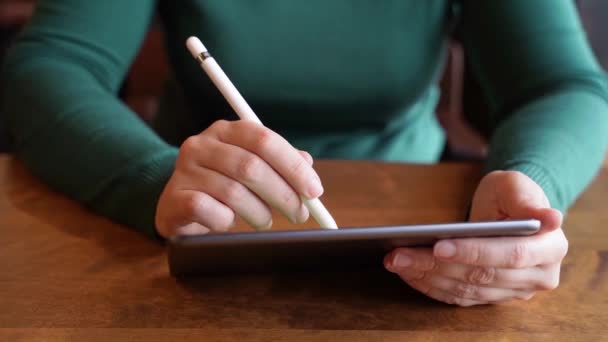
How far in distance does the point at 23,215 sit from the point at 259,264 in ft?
0.95

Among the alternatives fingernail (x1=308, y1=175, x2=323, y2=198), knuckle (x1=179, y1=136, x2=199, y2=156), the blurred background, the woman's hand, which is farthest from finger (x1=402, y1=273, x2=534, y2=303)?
the blurred background

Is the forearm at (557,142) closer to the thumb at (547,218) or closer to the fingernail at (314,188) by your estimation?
the thumb at (547,218)

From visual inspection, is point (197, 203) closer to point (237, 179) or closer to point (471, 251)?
point (237, 179)

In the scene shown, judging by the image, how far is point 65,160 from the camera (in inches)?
25.9

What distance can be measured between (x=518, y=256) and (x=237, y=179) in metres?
0.23

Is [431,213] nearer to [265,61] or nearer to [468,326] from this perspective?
[468,326]

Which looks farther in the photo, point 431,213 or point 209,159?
point 431,213

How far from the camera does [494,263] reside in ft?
1.56

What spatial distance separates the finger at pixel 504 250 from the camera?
18.1 inches

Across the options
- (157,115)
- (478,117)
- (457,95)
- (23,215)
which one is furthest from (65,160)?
(457,95)

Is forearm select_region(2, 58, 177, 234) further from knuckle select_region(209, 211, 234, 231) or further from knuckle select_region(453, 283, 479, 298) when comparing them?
knuckle select_region(453, 283, 479, 298)

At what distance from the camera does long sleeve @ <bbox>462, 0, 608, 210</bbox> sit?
0.64 metres

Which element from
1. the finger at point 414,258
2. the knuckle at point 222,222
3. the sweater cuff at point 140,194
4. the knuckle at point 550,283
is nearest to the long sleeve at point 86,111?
the sweater cuff at point 140,194

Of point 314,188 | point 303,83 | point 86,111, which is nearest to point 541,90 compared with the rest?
point 303,83
